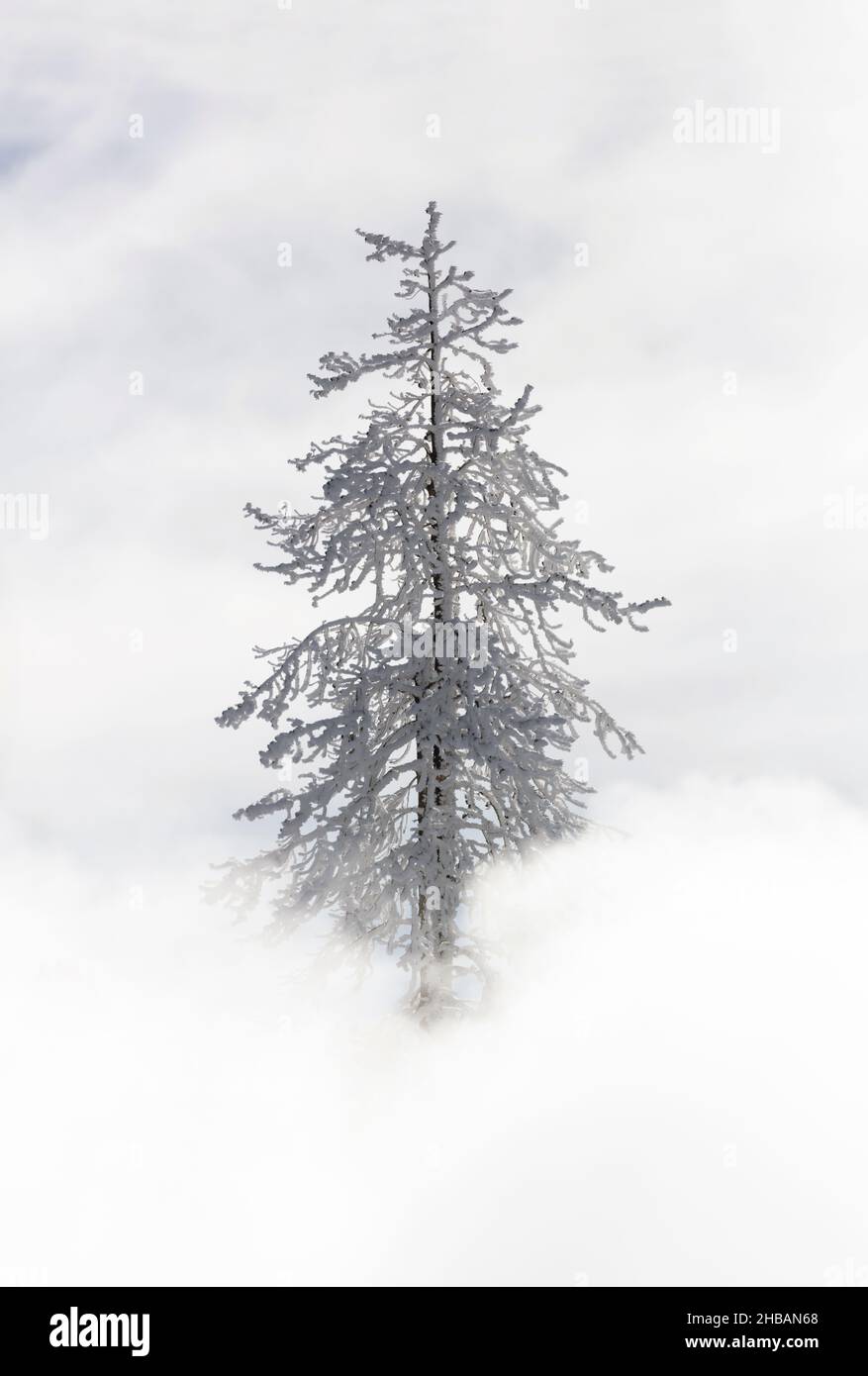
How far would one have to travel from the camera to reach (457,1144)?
1136cm

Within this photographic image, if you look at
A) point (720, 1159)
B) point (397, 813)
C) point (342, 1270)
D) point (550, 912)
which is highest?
point (397, 813)
